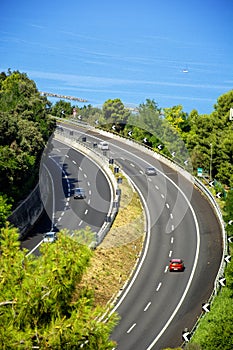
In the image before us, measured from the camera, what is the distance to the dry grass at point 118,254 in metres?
63.0

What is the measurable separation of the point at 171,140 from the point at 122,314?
71311 millimetres

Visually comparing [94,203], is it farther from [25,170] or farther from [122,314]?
[122,314]

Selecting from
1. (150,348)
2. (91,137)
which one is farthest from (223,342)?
(91,137)

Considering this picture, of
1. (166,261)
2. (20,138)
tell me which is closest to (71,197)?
(20,138)

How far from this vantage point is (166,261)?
230 feet

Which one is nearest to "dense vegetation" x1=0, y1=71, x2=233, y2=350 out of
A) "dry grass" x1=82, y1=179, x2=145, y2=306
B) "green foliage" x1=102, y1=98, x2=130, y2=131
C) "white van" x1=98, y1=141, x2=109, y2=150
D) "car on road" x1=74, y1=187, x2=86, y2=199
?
"green foliage" x1=102, y1=98, x2=130, y2=131

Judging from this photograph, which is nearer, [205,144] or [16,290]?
[16,290]

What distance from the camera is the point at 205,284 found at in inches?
2537

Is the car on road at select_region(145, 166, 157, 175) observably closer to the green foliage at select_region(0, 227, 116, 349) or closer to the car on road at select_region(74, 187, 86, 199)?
the car on road at select_region(74, 187, 86, 199)

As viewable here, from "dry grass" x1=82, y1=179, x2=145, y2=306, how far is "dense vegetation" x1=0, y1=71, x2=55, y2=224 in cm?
1176

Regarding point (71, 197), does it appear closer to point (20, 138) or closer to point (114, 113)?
point (20, 138)

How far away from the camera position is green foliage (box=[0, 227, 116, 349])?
24.7 meters

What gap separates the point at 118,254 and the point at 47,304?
4595 cm

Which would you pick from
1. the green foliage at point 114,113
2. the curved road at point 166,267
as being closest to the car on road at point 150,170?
the curved road at point 166,267
